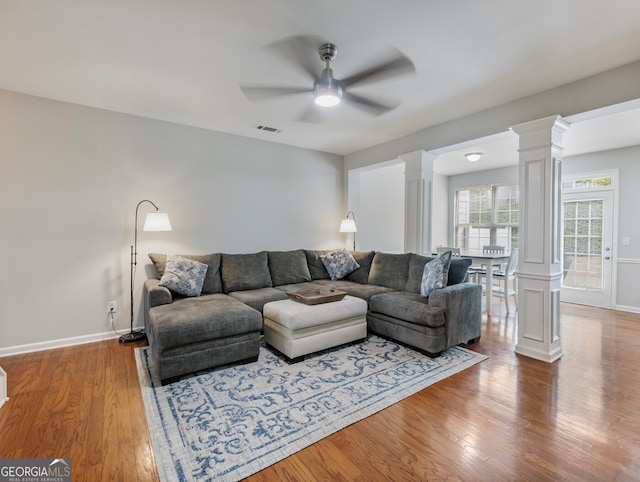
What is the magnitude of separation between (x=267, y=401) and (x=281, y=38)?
2.57 metres

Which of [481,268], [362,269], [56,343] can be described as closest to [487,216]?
[481,268]

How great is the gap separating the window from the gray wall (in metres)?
4.84

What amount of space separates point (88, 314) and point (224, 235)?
1756 millimetres

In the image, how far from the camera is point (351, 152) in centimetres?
539

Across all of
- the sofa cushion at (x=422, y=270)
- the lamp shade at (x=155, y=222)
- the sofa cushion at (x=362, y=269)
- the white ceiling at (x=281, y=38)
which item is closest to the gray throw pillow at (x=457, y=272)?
the sofa cushion at (x=422, y=270)

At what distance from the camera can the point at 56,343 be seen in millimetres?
3277

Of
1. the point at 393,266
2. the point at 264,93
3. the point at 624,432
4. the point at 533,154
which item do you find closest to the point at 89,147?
the point at 264,93

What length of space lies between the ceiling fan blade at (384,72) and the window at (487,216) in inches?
198

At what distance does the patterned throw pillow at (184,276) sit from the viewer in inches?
131

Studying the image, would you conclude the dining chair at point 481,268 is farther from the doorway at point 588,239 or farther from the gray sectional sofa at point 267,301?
the gray sectional sofa at point 267,301

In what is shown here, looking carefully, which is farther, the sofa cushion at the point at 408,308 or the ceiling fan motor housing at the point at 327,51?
the sofa cushion at the point at 408,308

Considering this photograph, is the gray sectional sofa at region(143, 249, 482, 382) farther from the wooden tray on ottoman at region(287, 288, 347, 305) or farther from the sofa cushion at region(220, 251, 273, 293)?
the wooden tray on ottoman at region(287, 288, 347, 305)

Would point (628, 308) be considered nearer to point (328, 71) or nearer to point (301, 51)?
point (328, 71)

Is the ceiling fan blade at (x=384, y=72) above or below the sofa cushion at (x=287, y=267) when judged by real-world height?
above
